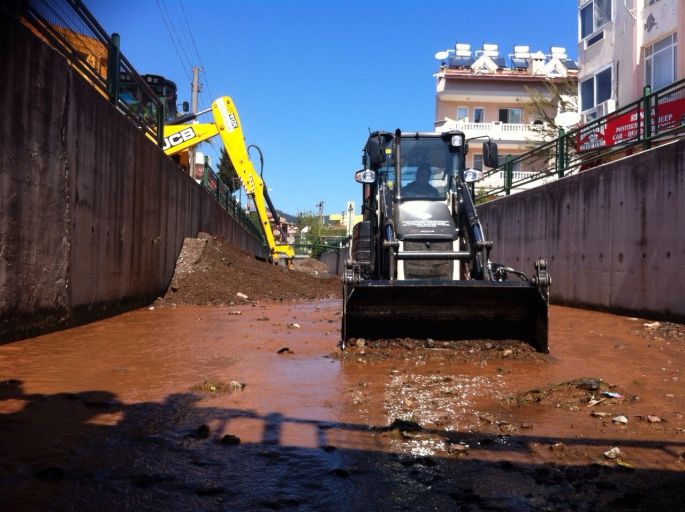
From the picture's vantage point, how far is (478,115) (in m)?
43.8

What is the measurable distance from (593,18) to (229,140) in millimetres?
16173

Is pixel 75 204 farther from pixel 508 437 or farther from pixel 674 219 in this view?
pixel 674 219

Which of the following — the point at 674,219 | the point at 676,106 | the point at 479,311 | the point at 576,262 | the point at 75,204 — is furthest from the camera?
the point at 576,262

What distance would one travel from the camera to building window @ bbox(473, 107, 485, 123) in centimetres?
4341

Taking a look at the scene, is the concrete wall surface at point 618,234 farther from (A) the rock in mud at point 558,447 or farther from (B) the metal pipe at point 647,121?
(A) the rock in mud at point 558,447

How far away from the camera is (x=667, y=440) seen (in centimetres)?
362

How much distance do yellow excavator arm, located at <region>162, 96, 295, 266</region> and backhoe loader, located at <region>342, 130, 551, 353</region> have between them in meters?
9.44

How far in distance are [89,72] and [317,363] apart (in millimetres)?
5952

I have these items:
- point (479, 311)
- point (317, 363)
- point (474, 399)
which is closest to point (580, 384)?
point (474, 399)

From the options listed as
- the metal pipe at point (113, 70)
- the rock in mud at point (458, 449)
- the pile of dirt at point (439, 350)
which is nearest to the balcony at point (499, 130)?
the metal pipe at point (113, 70)

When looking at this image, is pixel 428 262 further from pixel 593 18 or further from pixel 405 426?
pixel 593 18

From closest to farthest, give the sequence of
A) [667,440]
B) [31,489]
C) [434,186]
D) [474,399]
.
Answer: [31,489] < [667,440] < [474,399] < [434,186]

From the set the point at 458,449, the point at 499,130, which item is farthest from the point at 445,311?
the point at 499,130

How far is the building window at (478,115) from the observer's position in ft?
142
